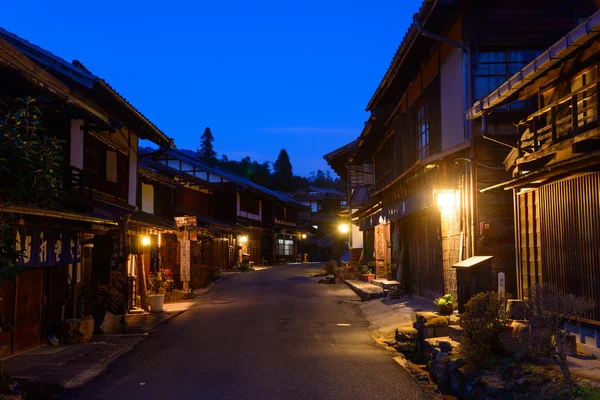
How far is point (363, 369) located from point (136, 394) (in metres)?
3.93

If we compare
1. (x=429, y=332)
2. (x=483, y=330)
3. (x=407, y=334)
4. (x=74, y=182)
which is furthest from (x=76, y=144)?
(x=483, y=330)

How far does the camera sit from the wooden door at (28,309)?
12.0 metres

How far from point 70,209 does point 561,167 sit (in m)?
11.3

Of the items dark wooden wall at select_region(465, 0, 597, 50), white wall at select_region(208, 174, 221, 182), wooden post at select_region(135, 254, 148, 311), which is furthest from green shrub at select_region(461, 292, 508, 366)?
white wall at select_region(208, 174, 221, 182)

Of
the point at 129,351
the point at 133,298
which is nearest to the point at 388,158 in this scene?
the point at 133,298

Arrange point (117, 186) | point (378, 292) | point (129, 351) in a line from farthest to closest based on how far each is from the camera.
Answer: point (378, 292) < point (117, 186) < point (129, 351)

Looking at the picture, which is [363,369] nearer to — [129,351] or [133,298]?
[129,351]

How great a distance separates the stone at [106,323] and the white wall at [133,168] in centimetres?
705

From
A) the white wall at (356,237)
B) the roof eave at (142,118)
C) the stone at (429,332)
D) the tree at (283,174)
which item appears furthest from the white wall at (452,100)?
the tree at (283,174)

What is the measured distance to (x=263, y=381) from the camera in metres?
9.04

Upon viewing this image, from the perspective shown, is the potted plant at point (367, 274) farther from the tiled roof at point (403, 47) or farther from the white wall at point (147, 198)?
the white wall at point (147, 198)

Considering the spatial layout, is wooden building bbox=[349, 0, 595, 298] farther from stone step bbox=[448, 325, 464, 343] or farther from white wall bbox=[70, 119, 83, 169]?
white wall bbox=[70, 119, 83, 169]

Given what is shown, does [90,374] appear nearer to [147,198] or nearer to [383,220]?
[383,220]

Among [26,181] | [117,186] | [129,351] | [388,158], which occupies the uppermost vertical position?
[388,158]
